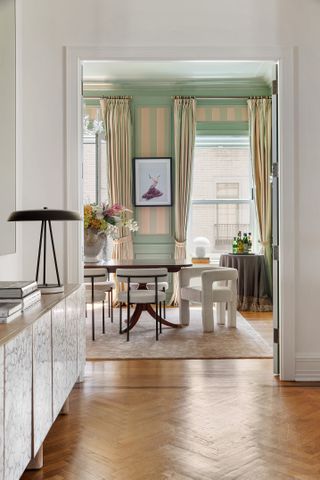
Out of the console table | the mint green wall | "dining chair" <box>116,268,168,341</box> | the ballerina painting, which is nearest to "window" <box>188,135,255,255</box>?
the mint green wall

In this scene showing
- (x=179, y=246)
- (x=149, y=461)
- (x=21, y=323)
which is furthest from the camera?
(x=179, y=246)

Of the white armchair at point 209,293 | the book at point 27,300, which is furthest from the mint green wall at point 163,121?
the book at point 27,300

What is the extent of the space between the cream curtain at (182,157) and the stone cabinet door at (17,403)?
578cm

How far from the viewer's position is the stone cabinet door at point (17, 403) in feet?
→ 5.60

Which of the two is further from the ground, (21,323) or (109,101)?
(109,101)

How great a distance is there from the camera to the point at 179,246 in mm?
7684

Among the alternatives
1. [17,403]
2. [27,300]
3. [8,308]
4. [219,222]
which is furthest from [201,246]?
[17,403]

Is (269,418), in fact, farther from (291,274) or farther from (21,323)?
(21,323)

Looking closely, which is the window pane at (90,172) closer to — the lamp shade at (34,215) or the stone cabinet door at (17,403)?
the lamp shade at (34,215)

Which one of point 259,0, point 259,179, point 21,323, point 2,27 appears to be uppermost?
point 259,0

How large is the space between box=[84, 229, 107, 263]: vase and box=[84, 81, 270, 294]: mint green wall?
82.3 inches

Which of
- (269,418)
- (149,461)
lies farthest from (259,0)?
(149,461)

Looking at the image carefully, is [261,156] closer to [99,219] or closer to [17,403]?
[99,219]

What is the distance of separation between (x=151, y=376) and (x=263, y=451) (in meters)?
1.55
